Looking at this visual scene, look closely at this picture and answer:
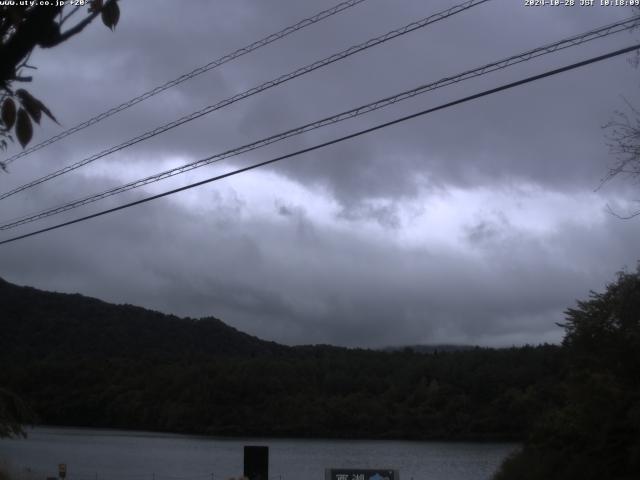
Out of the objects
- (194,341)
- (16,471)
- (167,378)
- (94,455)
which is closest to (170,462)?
(94,455)

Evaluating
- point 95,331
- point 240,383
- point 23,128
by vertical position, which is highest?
point 95,331

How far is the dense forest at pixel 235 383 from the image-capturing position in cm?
6194

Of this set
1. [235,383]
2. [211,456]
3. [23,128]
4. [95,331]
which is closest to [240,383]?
[235,383]

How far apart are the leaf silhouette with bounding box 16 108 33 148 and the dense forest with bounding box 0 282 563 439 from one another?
2161 inches

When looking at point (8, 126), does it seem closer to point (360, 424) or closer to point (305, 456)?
point (305, 456)

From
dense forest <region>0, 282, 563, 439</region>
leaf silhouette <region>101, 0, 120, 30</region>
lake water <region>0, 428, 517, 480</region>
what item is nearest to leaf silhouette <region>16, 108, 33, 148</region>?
leaf silhouette <region>101, 0, 120, 30</region>

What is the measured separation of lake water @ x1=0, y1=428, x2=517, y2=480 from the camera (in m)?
42.5

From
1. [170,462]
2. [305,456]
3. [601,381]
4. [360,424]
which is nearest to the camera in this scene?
[601,381]

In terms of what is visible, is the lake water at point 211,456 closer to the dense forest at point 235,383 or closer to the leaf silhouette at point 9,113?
the dense forest at point 235,383

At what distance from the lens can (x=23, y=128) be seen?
426cm

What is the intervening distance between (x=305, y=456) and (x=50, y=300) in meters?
25.3

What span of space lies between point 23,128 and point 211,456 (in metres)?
49.9

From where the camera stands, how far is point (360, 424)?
238 ft

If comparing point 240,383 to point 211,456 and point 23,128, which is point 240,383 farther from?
point 23,128
